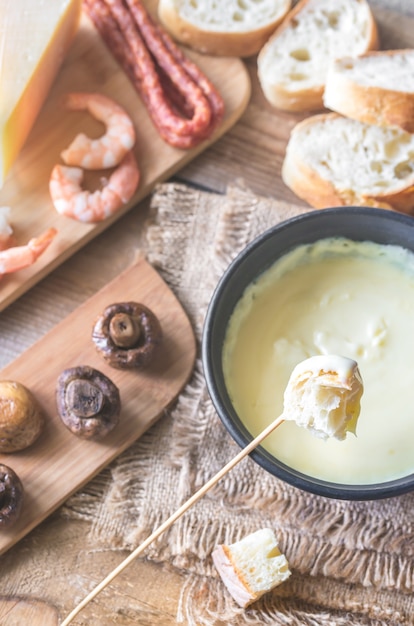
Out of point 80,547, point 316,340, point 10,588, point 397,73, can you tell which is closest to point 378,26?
point 397,73

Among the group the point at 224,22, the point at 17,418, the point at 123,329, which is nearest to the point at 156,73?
the point at 224,22

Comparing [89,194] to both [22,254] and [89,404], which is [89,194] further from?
[89,404]

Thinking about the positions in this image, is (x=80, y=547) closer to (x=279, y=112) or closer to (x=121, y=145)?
(x=121, y=145)

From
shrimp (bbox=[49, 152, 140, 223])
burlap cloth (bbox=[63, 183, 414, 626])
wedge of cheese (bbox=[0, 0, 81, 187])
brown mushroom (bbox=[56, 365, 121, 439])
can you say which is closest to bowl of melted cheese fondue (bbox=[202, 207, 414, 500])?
burlap cloth (bbox=[63, 183, 414, 626])

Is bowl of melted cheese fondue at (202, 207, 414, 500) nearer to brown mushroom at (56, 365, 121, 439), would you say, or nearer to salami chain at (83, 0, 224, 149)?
brown mushroom at (56, 365, 121, 439)

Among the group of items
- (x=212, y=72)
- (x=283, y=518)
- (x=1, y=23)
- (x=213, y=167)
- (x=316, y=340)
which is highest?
(x=1, y=23)

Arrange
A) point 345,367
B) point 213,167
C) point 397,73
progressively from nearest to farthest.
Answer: point 345,367
point 397,73
point 213,167
